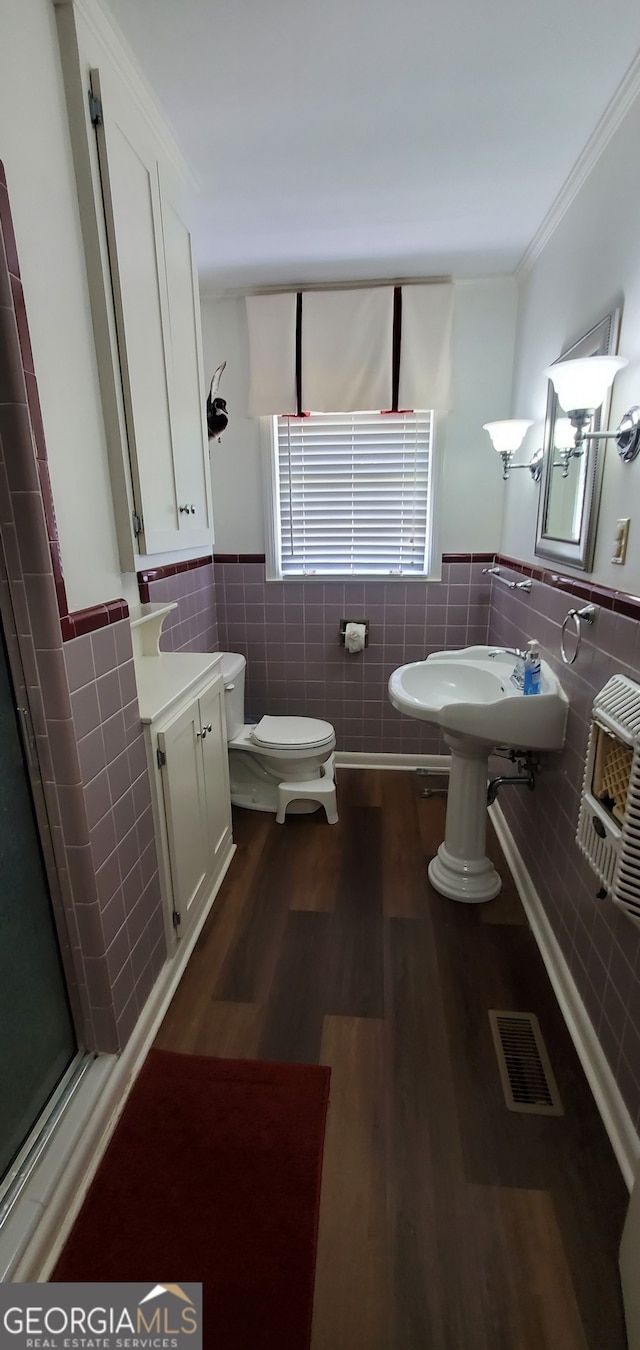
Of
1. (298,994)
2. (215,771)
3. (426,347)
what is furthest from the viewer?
(426,347)

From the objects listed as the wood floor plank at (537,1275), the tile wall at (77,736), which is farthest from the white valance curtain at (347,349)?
the wood floor plank at (537,1275)

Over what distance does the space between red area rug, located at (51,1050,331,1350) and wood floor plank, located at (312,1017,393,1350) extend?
29 mm

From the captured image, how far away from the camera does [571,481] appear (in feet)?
5.87

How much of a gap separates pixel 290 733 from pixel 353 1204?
5.42 ft

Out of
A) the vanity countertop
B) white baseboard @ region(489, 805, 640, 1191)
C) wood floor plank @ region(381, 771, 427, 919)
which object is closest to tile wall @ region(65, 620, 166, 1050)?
the vanity countertop

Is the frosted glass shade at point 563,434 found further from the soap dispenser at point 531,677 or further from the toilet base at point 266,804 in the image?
the toilet base at point 266,804

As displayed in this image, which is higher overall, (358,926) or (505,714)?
(505,714)

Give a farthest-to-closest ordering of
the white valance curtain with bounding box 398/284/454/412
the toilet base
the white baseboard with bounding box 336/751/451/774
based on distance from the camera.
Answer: the white baseboard with bounding box 336/751/451/774, the toilet base, the white valance curtain with bounding box 398/284/454/412

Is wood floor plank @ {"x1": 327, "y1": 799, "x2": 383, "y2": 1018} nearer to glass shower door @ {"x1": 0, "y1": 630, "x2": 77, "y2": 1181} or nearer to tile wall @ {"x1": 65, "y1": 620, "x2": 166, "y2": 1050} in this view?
tile wall @ {"x1": 65, "y1": 620, "x2": 166, "y2": 1050}

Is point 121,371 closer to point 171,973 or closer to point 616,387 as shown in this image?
point 616,387

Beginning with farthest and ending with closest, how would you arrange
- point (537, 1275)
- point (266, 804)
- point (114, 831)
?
point (266, 804), point (114, 831), point (537, 1275)

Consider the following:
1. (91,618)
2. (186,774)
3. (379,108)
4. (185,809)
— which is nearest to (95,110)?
(379,108)

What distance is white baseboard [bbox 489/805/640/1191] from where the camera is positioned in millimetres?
1215

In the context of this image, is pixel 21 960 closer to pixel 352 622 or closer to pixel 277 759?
pixel 277 759
